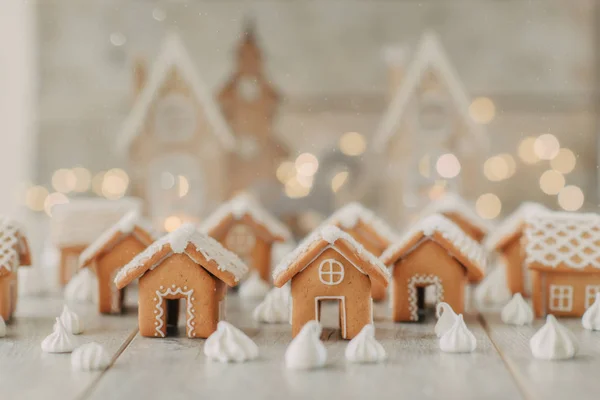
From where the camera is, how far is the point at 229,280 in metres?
1.24

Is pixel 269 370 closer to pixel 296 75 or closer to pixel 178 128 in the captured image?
pixel 178 128

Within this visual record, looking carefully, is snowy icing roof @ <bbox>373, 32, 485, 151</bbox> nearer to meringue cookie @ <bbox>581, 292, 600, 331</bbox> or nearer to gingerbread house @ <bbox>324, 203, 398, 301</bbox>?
gingerbread house @ <bbox>324, 203, 398, 301</bbox>

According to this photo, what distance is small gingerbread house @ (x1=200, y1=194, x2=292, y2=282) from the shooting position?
1.69 metres

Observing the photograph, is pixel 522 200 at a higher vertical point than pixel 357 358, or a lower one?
higher

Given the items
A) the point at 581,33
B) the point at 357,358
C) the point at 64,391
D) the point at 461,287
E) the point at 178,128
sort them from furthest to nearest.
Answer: the point at 581,33
the point at 178,128
the point at 461,287
the point at 357,358
the point at 64,391

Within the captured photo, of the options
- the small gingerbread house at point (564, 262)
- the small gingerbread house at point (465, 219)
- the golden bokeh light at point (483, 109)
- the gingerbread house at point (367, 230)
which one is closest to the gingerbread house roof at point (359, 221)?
the gingerbread house at point (367, 230)

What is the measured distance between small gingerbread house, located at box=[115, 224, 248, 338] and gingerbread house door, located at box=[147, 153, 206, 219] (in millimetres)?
783

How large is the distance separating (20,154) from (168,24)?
60 cm

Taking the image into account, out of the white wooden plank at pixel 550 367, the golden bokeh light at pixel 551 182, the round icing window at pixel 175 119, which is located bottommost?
the white wooden plank at pixel 550 367

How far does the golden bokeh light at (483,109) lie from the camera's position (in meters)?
2.21

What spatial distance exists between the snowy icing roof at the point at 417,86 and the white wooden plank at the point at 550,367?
77 centimetres

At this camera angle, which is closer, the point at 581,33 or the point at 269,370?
the point at 269,370

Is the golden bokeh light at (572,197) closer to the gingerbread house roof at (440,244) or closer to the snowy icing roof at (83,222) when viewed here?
the gingerbread house roof at (440,244)

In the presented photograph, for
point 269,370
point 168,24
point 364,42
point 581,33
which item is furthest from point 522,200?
point 269,370
